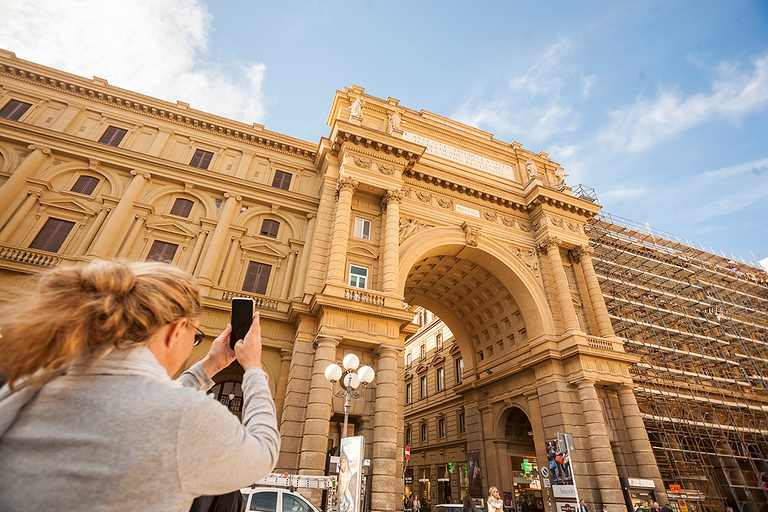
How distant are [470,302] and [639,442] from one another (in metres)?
12.7

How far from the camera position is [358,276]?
20266 millimetres

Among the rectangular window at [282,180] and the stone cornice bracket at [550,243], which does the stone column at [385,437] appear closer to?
the rectangular window at [282,180]

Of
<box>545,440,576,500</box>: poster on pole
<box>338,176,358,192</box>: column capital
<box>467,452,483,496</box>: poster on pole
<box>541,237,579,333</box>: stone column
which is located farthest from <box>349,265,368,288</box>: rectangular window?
<box>467,452,483,496</box>: poster on pole

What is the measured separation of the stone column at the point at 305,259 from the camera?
20.4 metres

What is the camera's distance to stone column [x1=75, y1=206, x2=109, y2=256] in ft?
61.5

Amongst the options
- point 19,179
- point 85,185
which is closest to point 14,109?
point 19,179

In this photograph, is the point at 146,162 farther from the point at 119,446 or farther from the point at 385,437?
the point at 119,446

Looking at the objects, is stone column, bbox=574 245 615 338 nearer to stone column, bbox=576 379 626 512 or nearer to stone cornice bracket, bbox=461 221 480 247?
stone column, bbox=576 379 626 512

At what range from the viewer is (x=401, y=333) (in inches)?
735

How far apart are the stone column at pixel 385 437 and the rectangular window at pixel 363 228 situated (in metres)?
7.03

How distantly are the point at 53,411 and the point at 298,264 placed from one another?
20.8 metres

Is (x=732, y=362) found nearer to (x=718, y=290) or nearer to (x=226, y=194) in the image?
(x=718, y=290)

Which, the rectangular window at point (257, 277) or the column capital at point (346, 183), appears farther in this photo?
the column capital at point (346, 183)

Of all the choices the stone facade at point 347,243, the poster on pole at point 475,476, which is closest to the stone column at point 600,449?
the stone facade at point 347,243
